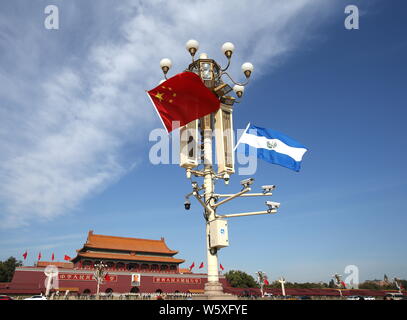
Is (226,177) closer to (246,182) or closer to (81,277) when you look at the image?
(246,182)

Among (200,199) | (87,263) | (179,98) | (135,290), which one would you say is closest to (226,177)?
(200,199)

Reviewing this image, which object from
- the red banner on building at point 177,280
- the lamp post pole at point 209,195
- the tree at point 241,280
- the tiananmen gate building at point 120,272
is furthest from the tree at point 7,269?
the lamp post pole at point 209,195

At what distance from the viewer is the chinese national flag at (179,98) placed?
12141 mm

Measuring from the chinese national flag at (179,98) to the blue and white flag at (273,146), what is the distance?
237cm

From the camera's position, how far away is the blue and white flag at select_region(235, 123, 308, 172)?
12.5m

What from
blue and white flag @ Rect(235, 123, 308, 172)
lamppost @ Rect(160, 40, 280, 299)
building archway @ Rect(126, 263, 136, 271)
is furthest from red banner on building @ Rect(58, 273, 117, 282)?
blue and white flag @ Rect(235, 123, 308, 172)

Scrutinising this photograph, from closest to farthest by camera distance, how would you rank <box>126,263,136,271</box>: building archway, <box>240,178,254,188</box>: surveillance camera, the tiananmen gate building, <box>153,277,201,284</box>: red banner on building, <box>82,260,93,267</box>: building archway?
<box>240,178,254,188</box>: surveillance camera → the tiananmen gate building → <box>82,260,93,267</box>: building archway → <box>153,277,201,284</box>: red banner on building → <box>126,263,136,271</box>: building archway

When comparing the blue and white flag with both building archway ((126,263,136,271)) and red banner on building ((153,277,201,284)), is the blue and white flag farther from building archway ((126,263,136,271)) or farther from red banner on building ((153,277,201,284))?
building archway ((126,263,136,271))

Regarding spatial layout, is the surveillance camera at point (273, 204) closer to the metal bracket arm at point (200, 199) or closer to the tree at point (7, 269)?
the metal bracket arm at point (200, 199)

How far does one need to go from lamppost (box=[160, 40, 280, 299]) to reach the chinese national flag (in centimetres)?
57

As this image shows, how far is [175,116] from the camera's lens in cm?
1241
